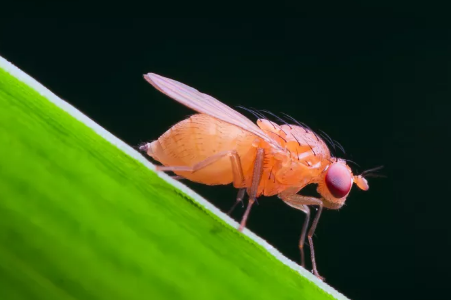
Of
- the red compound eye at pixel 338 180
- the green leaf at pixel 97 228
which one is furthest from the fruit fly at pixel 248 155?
the green leaf at pixel 97 228

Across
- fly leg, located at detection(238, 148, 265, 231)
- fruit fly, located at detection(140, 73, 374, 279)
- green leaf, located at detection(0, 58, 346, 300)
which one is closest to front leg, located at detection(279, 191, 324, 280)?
fruit fly, located at detection(140, 73, 374, 279)

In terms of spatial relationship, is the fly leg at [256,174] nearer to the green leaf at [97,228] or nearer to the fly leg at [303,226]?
the fly leg at [303,226]

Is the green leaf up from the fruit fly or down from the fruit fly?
down

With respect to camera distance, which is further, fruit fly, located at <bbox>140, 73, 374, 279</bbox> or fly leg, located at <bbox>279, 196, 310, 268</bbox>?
fly leg, located at <bbox>279, 196, 310, 268</bbox>

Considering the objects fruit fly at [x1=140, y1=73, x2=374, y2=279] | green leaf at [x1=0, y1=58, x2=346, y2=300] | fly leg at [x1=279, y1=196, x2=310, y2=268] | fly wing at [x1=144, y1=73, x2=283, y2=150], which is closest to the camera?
green leaf at [x1=0, y1=58, x2=346, y2=300]

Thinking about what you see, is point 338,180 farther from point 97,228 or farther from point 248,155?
point 97,228

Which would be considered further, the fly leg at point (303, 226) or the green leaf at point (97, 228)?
the fly leg at point (303, 226)

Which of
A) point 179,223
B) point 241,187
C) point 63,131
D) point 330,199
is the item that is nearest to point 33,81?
point 63,131

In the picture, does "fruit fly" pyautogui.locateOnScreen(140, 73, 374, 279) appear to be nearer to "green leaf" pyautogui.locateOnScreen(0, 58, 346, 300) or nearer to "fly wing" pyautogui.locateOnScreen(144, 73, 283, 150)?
"fly wing" pyautogui.locateOnScreen(144, 73, 283, 150)
